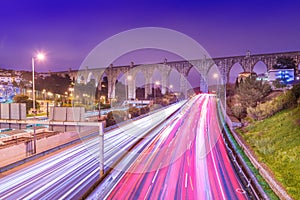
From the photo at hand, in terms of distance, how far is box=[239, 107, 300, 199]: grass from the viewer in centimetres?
995

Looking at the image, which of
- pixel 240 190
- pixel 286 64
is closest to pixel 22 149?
pixel 240 190

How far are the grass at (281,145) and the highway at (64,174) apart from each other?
28.1 ft

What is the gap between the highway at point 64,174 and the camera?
990 cm

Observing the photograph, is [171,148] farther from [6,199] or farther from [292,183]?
[6,199]

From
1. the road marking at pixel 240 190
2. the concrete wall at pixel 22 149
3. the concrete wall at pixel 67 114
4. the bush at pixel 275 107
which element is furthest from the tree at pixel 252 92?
the concrete wall at pixel 67 114

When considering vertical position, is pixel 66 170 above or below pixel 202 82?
below

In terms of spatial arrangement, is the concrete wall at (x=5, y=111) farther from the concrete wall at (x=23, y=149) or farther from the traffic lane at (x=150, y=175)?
the traffic lane at (x=150, y=175)

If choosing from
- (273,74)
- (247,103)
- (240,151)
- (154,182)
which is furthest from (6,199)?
(273,74)

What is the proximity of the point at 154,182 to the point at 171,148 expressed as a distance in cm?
624

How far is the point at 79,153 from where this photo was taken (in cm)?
1664

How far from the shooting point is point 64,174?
39.8 feet

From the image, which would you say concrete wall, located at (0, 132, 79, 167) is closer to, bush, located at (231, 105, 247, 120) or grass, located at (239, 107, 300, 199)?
grass, located at (239, 107, 300, 199)

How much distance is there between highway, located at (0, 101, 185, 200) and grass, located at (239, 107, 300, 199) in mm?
8553

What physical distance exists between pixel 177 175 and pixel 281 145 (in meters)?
7.23
